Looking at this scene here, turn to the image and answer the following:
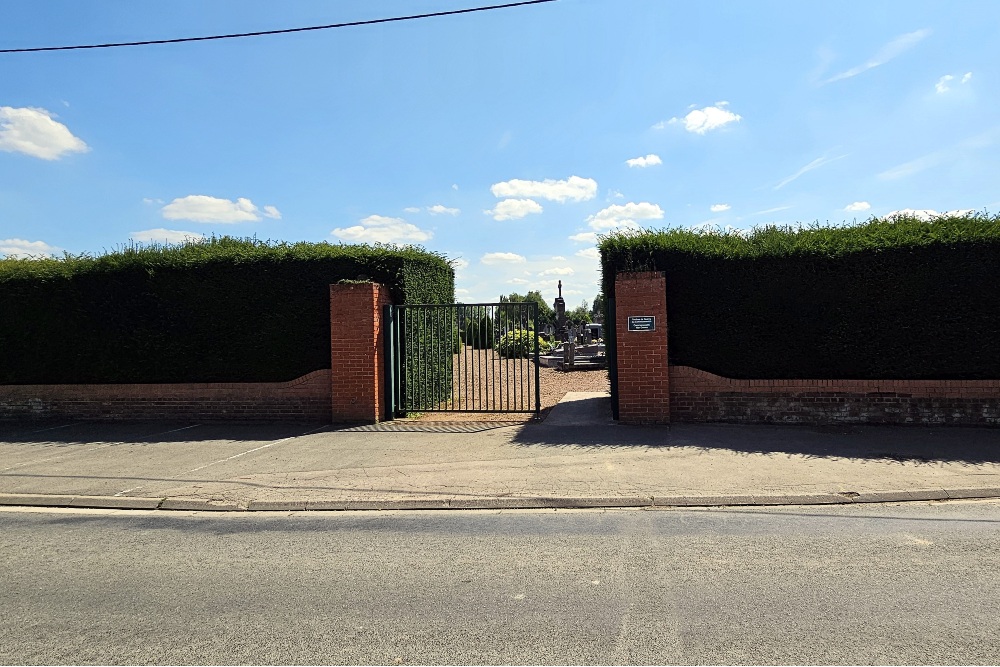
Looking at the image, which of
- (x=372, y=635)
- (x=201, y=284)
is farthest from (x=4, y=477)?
(x=372, y=635)

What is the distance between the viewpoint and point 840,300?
8.84 metres

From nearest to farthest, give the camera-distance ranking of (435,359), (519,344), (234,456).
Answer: (234,456) < (435,359) < (519,344)

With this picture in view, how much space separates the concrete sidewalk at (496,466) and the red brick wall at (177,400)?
2.21 feet

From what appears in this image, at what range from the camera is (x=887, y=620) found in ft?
10.6

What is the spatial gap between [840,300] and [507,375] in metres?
5.30

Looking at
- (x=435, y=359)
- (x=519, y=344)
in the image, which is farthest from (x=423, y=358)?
(x=519, y=344)

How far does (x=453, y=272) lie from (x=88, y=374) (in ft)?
25.1

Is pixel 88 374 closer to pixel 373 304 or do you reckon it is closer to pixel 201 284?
pixel 201 284

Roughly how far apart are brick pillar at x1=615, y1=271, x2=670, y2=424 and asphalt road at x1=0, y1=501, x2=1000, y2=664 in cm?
370

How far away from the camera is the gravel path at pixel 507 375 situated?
33.8 ft

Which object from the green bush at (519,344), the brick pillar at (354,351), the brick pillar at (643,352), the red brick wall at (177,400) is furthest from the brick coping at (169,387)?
the brick pillar at (643,352)

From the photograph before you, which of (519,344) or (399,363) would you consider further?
(519,344)

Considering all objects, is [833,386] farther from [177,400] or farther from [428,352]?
[177,400]

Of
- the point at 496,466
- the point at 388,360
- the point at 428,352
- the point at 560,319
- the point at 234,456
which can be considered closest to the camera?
the point at 496,466
